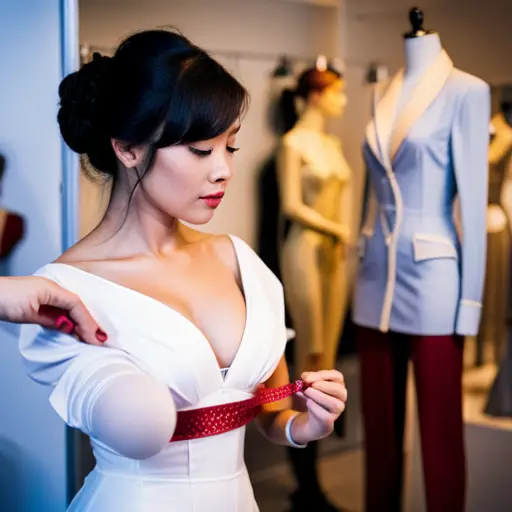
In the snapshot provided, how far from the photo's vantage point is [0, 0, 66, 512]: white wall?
8.05 feet

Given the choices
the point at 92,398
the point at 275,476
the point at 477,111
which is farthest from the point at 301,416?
the point at 275,476

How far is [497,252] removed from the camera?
361cm

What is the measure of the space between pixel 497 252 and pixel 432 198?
93cm

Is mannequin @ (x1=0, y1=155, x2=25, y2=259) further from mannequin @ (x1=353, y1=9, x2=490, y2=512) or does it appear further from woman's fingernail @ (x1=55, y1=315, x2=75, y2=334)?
mannequin @ (x1=353, y1=9, x2=490, y2=512)

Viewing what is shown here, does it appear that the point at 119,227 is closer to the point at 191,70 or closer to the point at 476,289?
the point at 191,70

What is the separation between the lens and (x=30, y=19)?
96.5 inches

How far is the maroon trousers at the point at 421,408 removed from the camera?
2885 millimetres

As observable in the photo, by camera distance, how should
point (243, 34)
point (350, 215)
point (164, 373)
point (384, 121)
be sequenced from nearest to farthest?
1. point (164, 373)
2. point (384, 121)
3. point (243, 34)
4. point (350, 215)

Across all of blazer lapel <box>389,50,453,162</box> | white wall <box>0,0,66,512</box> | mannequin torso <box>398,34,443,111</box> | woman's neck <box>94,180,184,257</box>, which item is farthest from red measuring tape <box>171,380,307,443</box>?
mannequin torso <box>398,34,443,111</box>

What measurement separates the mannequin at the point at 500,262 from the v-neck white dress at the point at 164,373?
1.97m

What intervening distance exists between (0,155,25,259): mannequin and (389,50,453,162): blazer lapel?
126cm

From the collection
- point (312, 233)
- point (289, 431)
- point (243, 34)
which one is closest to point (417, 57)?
point (243, 34)

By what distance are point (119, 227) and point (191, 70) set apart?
0.38 m

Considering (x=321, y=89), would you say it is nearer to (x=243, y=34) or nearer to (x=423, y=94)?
(x=243, y=34)
